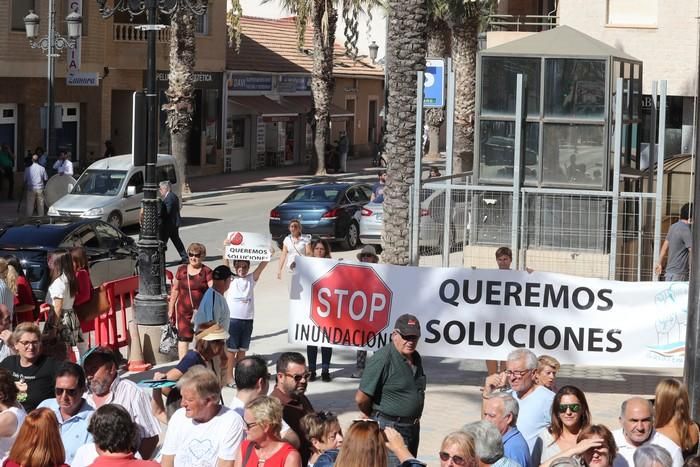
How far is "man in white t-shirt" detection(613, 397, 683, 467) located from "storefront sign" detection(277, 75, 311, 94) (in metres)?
47.9

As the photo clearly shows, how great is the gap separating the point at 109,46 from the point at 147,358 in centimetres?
2882

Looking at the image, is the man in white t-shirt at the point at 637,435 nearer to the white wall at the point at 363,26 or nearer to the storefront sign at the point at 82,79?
the storefront sign at the point at 82,79

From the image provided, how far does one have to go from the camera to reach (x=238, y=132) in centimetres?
5253

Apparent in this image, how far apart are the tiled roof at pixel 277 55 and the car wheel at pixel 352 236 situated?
23.4 meters

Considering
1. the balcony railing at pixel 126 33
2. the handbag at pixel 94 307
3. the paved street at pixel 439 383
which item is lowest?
the paved street at pixel 439 383

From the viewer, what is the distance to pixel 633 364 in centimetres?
1342

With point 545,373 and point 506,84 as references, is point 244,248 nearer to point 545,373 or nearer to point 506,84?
point 545,373

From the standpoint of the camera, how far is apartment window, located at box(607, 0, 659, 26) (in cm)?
2553

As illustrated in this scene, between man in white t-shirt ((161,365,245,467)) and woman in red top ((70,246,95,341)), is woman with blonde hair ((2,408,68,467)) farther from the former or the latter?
woman in red top ((70,246,95,341))

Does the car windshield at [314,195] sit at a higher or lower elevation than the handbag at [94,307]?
higher

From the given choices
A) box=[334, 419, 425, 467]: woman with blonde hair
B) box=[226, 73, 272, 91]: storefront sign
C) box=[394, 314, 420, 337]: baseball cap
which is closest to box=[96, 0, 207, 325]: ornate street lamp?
box=[394, 314, 420, 337]: baseball cap

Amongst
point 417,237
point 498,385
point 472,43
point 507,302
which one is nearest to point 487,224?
point 417,237

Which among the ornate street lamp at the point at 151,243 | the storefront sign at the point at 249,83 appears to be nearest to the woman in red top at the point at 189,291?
the ornate street lamp at the point at 151,243

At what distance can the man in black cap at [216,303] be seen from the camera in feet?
41.9
